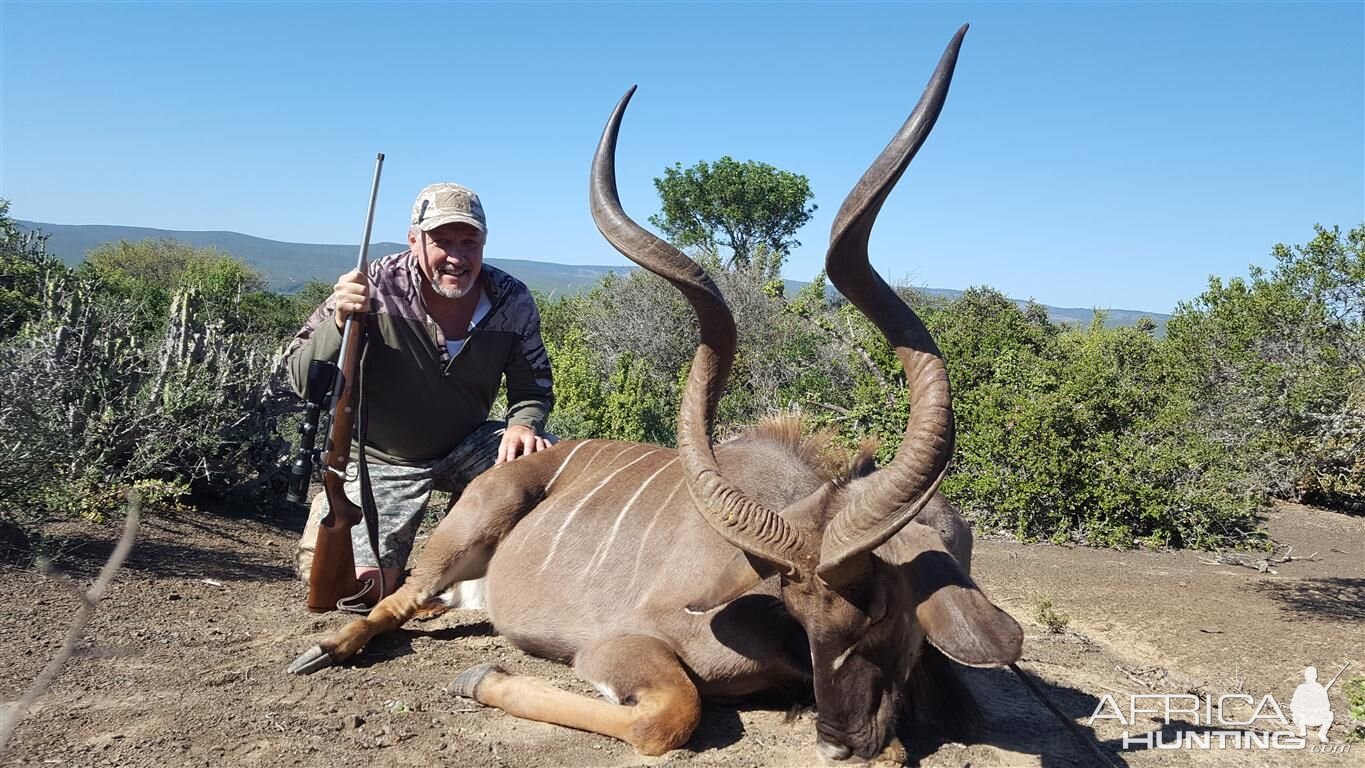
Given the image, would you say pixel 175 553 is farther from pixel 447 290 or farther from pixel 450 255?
pixel 450 255

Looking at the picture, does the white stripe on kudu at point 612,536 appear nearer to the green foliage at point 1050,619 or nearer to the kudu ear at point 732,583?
the kudu ear at point 732,583

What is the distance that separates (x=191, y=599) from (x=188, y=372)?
8.45ft

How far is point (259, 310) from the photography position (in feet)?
73.3

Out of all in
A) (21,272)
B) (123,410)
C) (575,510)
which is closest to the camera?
(575,510)

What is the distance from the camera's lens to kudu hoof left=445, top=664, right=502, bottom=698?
11.8 feet

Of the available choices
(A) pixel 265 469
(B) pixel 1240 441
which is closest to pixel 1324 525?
(B) pixel 1240 441

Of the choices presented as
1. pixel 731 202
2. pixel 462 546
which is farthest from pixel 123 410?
pixel 731 202

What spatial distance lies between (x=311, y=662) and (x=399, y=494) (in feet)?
4.80

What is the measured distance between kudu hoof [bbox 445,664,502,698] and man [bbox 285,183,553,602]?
4.59 ft

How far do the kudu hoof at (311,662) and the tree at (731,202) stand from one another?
30459 millimetres

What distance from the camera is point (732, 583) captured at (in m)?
3.19

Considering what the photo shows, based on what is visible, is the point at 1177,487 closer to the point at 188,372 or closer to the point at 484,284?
the point at 484,284

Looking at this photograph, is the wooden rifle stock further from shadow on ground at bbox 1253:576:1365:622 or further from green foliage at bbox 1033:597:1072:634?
shadow on ground at bbox 1253:576:1365:622

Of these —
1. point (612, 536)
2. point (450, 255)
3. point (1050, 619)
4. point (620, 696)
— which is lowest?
point (620, 696)
